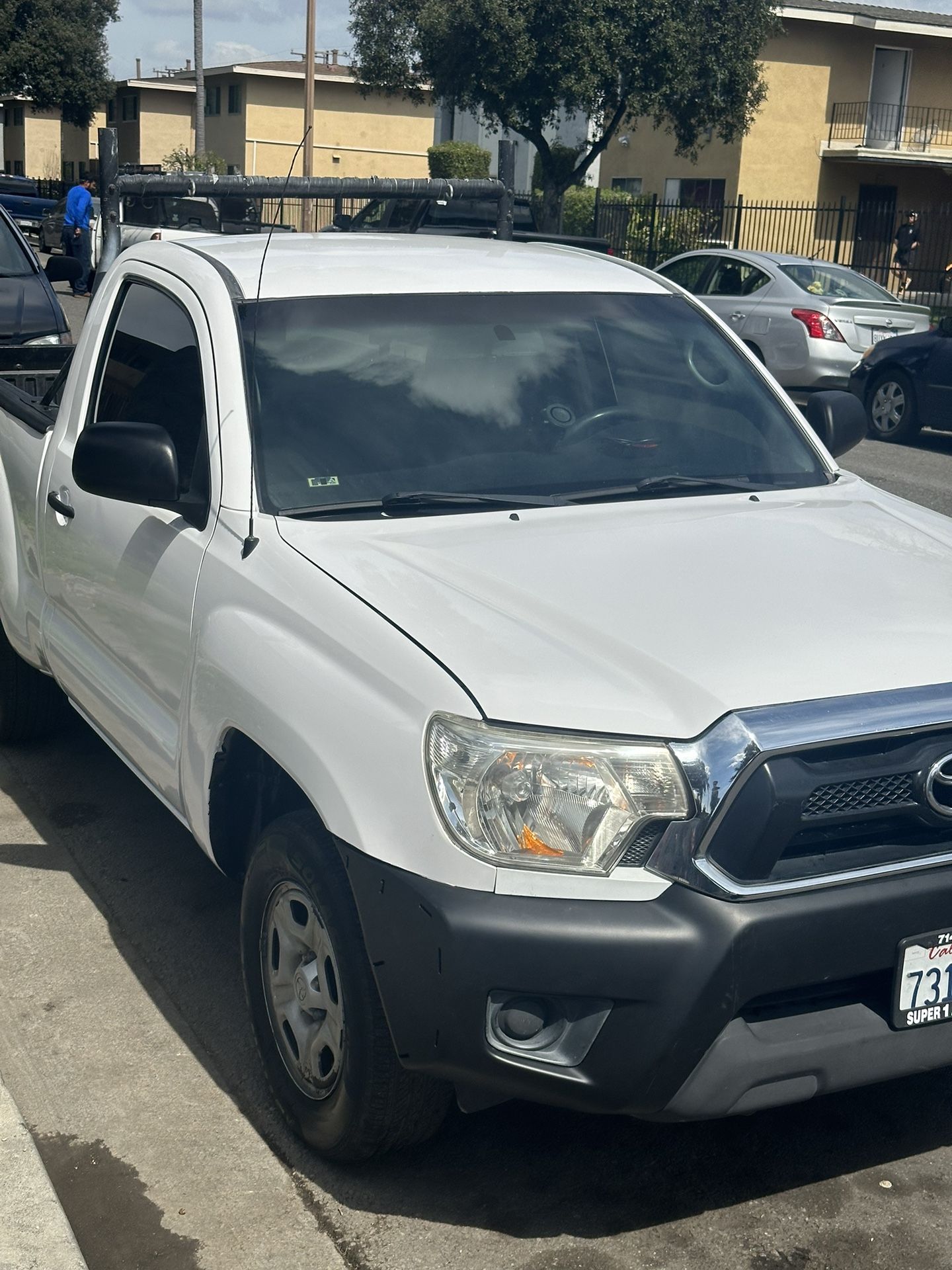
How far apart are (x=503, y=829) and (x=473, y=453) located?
55.0 inches

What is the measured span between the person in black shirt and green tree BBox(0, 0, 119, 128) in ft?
102

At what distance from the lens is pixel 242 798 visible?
11.6 feet

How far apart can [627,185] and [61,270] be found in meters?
33.4

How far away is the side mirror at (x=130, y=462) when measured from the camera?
361 centimetres

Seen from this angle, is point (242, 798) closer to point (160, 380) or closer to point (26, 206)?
point (160, 380)

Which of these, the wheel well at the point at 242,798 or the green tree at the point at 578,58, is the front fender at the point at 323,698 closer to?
the wheel well at the point at 242,798

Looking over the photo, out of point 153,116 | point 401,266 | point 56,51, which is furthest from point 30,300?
point 153,116

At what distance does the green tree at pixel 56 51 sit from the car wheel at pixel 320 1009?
181 feet

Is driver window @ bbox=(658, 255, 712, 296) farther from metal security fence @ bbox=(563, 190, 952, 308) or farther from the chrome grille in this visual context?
the chrome grille

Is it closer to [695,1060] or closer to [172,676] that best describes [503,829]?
[695,1060]

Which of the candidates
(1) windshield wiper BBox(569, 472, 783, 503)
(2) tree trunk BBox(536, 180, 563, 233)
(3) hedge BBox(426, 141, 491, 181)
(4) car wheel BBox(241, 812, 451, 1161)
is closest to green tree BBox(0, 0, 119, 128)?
(3) hedge BBox(426, 141, 491, 181)

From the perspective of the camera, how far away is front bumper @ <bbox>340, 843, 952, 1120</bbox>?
2.59 m

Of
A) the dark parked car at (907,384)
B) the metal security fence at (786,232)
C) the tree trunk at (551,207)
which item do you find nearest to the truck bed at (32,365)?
the dark parked car at (907,384)

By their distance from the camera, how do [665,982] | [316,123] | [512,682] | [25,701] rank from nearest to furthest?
1. [665,982]
2. [512,682]
3. [25,701]
4. [316,123]
